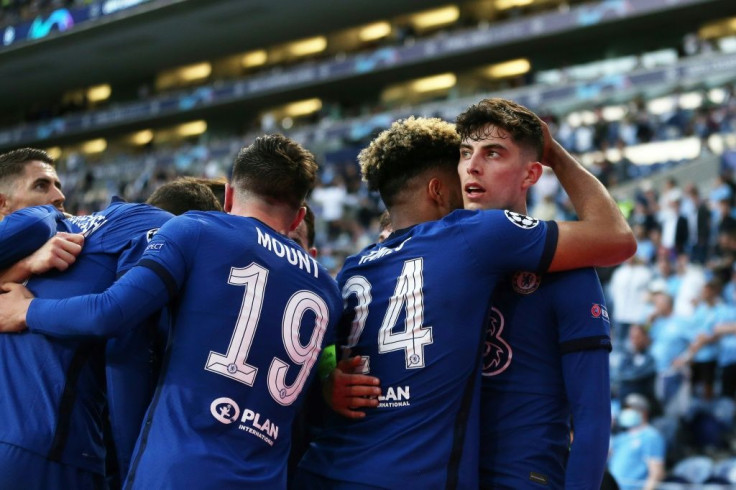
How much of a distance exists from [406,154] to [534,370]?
829 mm

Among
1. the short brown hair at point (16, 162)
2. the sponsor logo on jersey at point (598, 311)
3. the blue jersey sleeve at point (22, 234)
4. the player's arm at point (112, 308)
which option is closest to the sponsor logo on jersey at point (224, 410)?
the player's arm at point (112, 308)

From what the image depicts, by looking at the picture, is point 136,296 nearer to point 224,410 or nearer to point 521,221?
point 224,410

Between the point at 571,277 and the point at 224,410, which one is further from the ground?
the point at 571,277

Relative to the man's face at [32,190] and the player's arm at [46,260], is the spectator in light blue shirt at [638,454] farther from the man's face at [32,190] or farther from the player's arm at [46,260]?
the player's arm at [46,260]

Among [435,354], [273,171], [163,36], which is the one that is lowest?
[435,354]

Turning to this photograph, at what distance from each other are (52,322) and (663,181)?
13652 millimetres

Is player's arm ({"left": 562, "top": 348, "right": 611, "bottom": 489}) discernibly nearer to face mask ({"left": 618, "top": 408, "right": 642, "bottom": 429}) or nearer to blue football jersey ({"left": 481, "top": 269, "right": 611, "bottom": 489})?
blue football jersey ({"left": 481, "top": 269, "right": 611, "bottom": 489})

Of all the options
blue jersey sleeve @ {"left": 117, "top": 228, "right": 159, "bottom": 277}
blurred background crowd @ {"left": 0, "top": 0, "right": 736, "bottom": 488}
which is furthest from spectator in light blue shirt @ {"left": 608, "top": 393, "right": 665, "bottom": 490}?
blue jersey sleeve @ {"left": 117, "top": 228, "right": 159, "bottom": 277}

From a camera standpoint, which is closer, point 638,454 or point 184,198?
point 184,198

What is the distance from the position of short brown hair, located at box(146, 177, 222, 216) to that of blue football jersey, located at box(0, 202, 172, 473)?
0.62 metres

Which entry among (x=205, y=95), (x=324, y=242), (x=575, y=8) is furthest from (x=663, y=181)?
(x=205, y=95)

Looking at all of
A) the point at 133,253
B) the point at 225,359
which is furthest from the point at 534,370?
the point at 133,253

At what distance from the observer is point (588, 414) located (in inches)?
103

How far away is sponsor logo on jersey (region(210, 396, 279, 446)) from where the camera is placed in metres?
2.53
